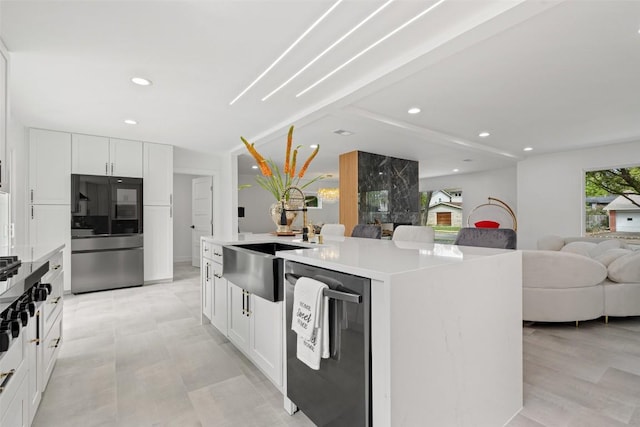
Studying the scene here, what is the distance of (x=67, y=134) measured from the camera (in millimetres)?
4414

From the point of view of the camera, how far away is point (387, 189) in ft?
20.7

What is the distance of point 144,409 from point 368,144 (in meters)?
4.59

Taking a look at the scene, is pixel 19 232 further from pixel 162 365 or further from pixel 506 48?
pixel 506 48

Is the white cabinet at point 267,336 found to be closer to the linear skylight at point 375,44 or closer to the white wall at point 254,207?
the linear skylight at point 375,44

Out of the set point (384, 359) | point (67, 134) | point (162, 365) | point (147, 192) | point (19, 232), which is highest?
point (67, 134)

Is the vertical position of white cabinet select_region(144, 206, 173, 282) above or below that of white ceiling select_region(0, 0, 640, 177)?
below

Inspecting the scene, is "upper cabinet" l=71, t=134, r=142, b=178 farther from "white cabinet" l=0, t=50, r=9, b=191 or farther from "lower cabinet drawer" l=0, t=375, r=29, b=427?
"lower cabinet drawer" l=0, t=375, r=29, b=427

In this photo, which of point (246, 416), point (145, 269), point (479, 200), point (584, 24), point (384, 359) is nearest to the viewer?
point (384, 359)

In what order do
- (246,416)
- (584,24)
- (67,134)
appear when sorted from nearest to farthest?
(246,416) < (584,24) < (67,134)

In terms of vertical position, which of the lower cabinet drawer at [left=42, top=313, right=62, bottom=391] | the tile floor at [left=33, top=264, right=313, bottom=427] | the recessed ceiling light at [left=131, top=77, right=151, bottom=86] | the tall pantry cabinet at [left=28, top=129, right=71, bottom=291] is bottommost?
the tile floor at [left=33, top=264, right=313, bottom=427]

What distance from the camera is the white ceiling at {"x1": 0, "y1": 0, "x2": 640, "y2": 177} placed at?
6.39ft

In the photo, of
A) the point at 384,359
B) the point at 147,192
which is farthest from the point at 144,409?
the point at 147,192

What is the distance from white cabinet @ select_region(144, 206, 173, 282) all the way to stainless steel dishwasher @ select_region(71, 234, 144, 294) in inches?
7.3

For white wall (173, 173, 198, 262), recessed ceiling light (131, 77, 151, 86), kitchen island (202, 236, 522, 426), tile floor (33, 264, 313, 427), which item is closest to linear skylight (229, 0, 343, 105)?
recessed ceiling light (131, 77, 151, 86)
